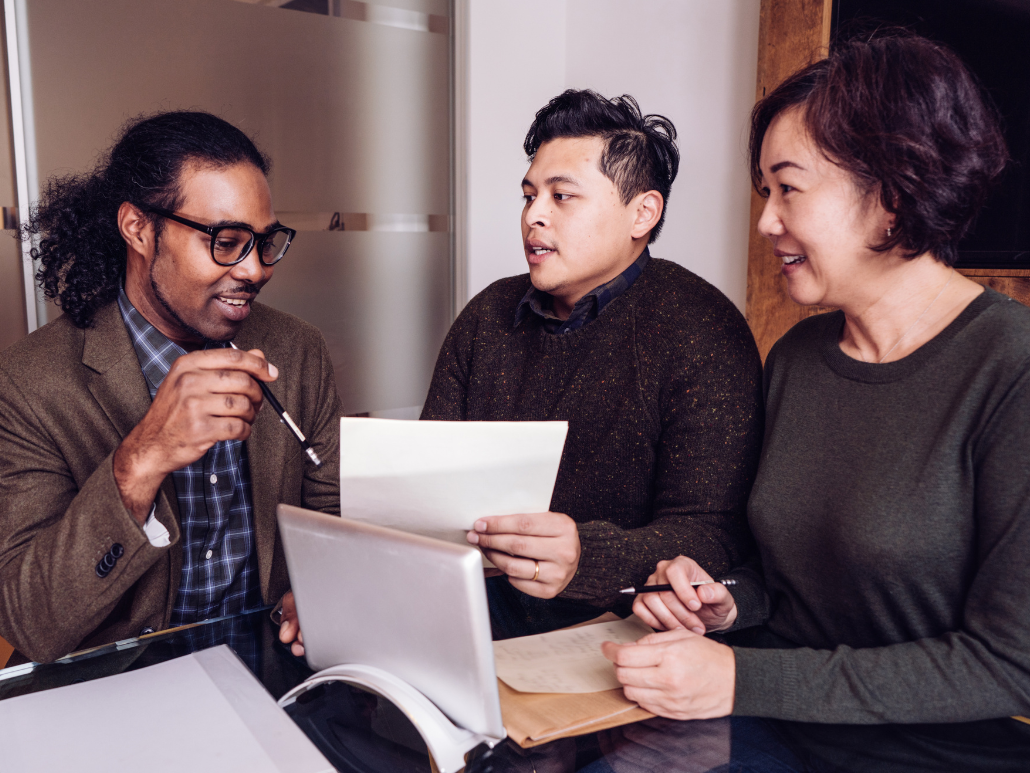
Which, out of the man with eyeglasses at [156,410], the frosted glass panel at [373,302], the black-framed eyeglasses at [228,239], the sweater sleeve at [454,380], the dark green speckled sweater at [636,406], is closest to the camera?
the man with eyeglasses at [156,410]

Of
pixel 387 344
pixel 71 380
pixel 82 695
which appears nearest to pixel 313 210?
pixel 387 344

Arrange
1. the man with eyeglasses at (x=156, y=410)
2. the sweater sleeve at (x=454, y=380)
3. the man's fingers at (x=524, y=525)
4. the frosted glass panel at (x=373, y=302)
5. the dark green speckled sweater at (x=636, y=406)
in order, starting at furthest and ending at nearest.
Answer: the frosted glass panel at (x=373, y=302) → the sweater sleeve at (x=454, y=380) → the dark green speckled sweater at (x=636, y=406) → the man with eyeglasses at (x=156, y=410) → the man's fingers at (x=524, y=525)

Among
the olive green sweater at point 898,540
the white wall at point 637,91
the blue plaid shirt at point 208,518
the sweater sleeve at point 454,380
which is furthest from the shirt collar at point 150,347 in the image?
the white wall at point 637,91

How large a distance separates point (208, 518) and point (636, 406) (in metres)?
0.85

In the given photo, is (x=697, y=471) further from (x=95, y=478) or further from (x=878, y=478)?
(x=95, y=478)

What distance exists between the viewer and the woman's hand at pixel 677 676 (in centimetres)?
89

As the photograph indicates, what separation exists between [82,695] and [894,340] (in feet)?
3.76

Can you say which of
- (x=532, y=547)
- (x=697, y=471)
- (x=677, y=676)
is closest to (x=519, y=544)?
(x=532, y=547)

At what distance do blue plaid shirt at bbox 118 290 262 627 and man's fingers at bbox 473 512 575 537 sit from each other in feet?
2.29

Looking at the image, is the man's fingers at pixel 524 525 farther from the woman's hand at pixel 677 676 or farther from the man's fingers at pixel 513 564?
the woman's hand at pixel 677 676

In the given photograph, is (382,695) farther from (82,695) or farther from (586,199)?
(586,199)

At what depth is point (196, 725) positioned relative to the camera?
2.69 ft

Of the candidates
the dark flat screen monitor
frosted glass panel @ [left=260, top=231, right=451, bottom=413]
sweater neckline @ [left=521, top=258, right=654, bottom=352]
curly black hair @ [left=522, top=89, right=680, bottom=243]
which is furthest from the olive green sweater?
frosted glass panel @ [left=260, top=231, right=451, bottom=413]

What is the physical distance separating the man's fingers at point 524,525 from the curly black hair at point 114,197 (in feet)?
3.03
